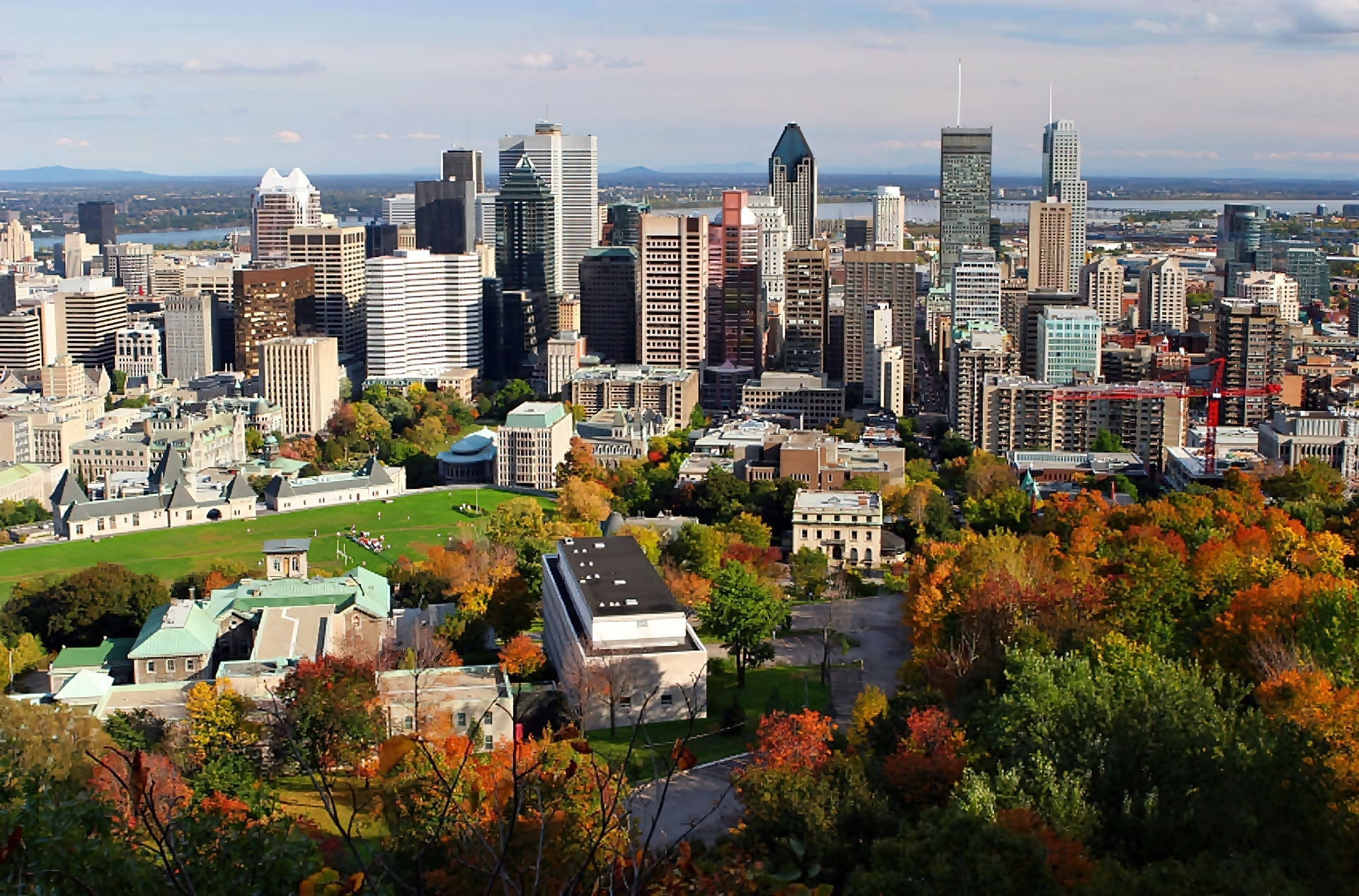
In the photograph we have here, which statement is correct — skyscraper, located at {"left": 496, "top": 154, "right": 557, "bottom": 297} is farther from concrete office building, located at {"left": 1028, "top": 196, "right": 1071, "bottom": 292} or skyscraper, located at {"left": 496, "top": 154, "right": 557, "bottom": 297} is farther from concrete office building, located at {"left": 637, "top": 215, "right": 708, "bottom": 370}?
concrete office building, located at {"left": 1028, "top": 196, "right": 1071, "bottom": 292}

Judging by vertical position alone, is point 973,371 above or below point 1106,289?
below

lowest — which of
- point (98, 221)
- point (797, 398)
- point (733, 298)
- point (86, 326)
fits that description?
point (797, 398)

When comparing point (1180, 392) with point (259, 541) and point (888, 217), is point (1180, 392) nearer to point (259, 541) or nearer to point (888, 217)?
point (259, 541)

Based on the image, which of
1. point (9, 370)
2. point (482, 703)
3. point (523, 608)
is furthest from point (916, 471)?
point (9, 370)

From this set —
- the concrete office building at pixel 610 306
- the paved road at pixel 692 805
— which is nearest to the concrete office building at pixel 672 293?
the concrete office building at pixel 610 306

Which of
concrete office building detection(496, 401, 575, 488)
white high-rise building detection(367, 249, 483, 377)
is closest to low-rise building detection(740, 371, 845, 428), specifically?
concrete office building detection(496, 401, 575, 488)

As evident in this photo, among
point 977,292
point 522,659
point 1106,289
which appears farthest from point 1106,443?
point 1106,289

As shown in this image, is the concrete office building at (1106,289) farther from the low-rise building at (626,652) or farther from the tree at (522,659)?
the tree at (522,659)
